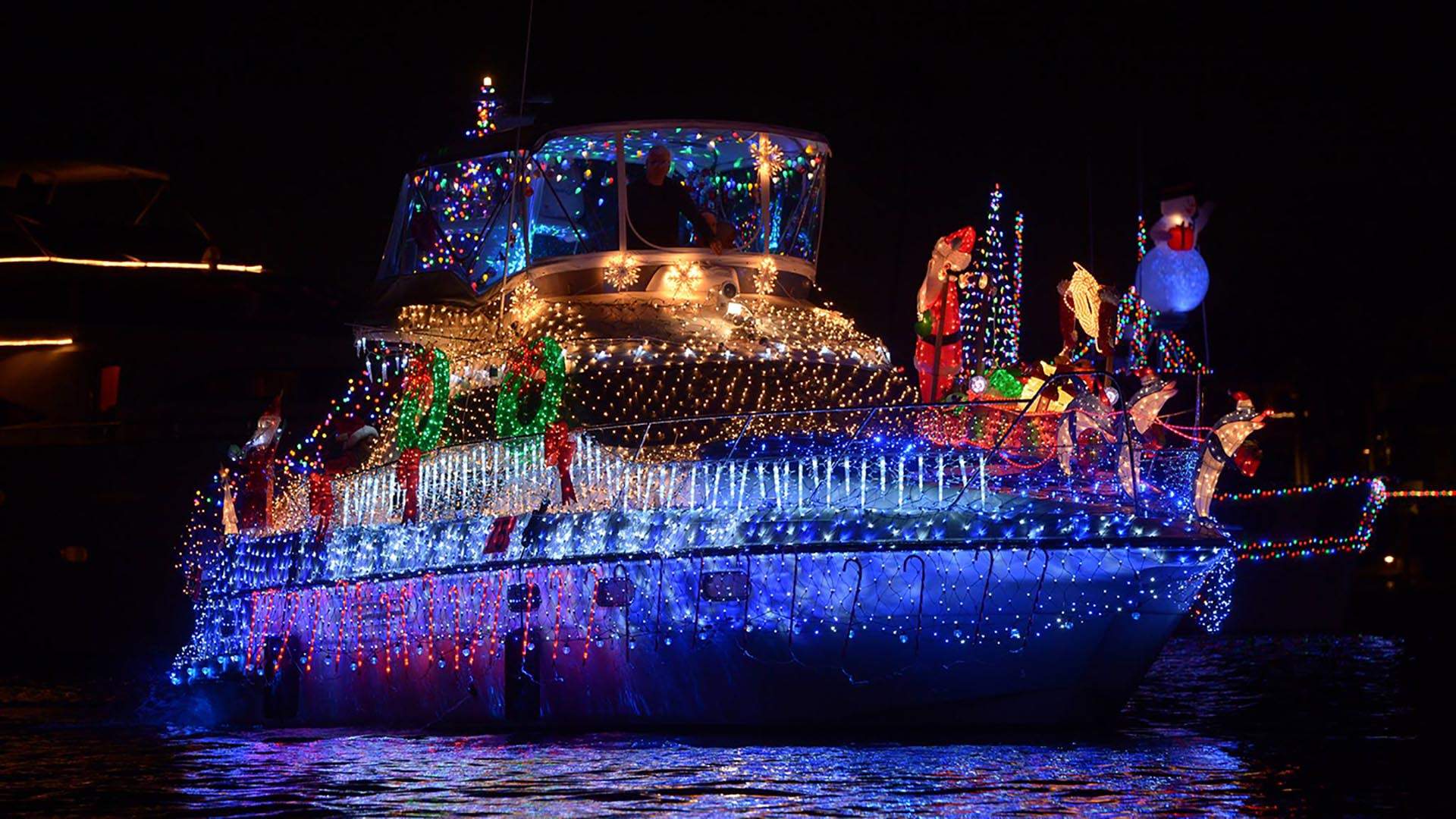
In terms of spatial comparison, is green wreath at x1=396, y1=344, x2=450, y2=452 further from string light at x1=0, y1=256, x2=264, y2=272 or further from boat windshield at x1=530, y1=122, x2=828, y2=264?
string light at x1=0, y1=256, x2=264, y2=272

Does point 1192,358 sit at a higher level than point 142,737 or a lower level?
higher

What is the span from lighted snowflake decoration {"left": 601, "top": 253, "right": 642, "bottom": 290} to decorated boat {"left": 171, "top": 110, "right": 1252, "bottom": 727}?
4cm

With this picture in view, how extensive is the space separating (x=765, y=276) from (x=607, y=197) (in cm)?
162

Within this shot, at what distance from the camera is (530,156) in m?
16.7

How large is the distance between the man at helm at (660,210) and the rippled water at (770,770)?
4.71 m

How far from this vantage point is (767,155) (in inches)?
672

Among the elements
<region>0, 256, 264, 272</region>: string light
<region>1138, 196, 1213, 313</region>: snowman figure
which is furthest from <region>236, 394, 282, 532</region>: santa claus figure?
<region>0, 256, 264, 272</region>: string light

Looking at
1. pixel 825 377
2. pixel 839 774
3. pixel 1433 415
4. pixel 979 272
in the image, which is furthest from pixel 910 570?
pixel 1433 415

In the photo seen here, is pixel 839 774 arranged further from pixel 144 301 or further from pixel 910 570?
pixel 144 301

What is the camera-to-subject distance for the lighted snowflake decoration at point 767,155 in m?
17.0

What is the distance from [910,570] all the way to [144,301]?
3556cm

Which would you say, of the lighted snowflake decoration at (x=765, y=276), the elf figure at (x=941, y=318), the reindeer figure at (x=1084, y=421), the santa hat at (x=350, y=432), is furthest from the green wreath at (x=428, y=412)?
the reindeer figure at (x=1084, y=421)

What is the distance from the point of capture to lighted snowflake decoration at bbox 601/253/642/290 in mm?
16438

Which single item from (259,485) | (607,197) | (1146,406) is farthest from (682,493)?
(259,485)
